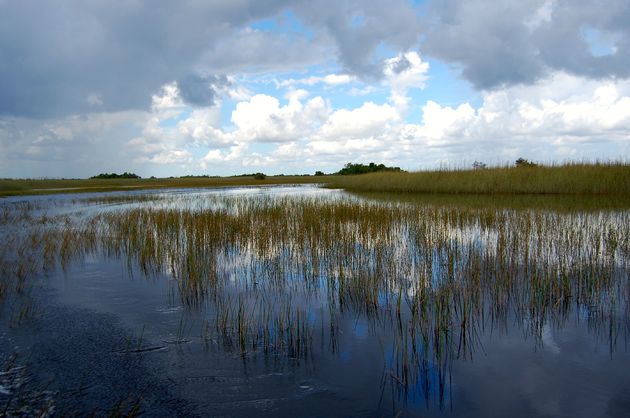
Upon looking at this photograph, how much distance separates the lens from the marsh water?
3836 millimetres

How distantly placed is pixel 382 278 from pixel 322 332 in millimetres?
2281

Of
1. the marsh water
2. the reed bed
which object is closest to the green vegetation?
the reed bed

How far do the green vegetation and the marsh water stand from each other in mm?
17305

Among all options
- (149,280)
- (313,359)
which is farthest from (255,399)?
(149,280)

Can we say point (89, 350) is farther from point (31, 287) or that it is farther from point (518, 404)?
point (518, 404)

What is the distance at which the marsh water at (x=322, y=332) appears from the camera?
384cm

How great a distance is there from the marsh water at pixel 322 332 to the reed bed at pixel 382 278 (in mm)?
39

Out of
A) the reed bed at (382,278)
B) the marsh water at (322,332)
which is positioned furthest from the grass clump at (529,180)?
the marsh water at (322,332)

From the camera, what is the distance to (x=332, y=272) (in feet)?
25.7

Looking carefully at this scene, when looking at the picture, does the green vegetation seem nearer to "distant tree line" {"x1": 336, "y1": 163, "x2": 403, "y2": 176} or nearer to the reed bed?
the reed bed

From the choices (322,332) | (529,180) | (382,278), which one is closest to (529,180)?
(529,180)

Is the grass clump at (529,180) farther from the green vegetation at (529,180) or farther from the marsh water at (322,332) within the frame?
the marsh water at (322,332)

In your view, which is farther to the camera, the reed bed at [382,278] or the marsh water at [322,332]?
the reed bed at [382,278]

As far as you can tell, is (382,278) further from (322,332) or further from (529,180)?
(529,180)
